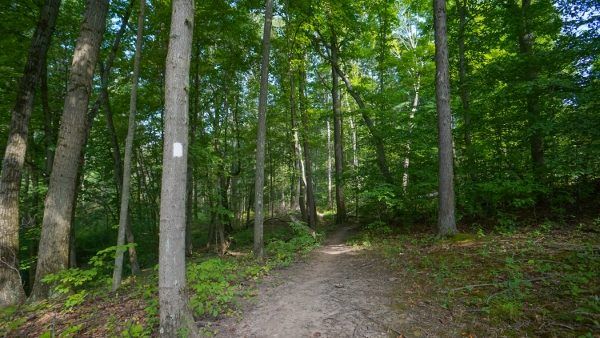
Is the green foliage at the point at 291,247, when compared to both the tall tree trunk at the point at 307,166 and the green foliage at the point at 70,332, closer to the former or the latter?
the tall tree trunk at the point at 307,166

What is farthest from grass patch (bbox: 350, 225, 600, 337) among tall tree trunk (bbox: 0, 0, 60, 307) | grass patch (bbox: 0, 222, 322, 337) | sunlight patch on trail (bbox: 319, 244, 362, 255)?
tall tree trunk (bbox: 0, 0, 60, 307)

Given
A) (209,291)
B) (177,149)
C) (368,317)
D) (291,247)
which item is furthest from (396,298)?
(291,247)

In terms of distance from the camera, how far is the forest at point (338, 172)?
12.6 feet

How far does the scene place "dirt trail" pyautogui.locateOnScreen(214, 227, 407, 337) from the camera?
3844 millimetres

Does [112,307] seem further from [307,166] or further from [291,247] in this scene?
[307,166]

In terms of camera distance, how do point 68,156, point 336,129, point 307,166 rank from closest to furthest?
point 68,156, point 307,166, point 336,129

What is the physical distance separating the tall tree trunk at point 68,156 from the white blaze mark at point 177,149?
3.91 m

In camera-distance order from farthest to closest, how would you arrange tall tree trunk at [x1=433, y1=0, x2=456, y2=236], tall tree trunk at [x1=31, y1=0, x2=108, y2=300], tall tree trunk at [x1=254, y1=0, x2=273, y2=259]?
tall tree trunk at [x1=254, y1=0, x2=273, y2=259] < tall tree trunk at [x1=433, y1=0, x2=456, y2=236] < tall tree trunk at [x1=31, y1=0, x2=108, y2=300]

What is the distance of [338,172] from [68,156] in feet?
34.7

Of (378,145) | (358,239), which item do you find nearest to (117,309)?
(358,239)

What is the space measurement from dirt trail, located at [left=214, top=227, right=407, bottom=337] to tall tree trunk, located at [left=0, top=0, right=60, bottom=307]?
4.76 meters

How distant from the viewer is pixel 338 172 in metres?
14.2

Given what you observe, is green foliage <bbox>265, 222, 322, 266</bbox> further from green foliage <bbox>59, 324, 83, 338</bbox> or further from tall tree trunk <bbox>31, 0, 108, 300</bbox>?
tall tree trunk <bbox>31, 0, 108, 300</bbox>

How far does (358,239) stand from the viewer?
1026 cm
